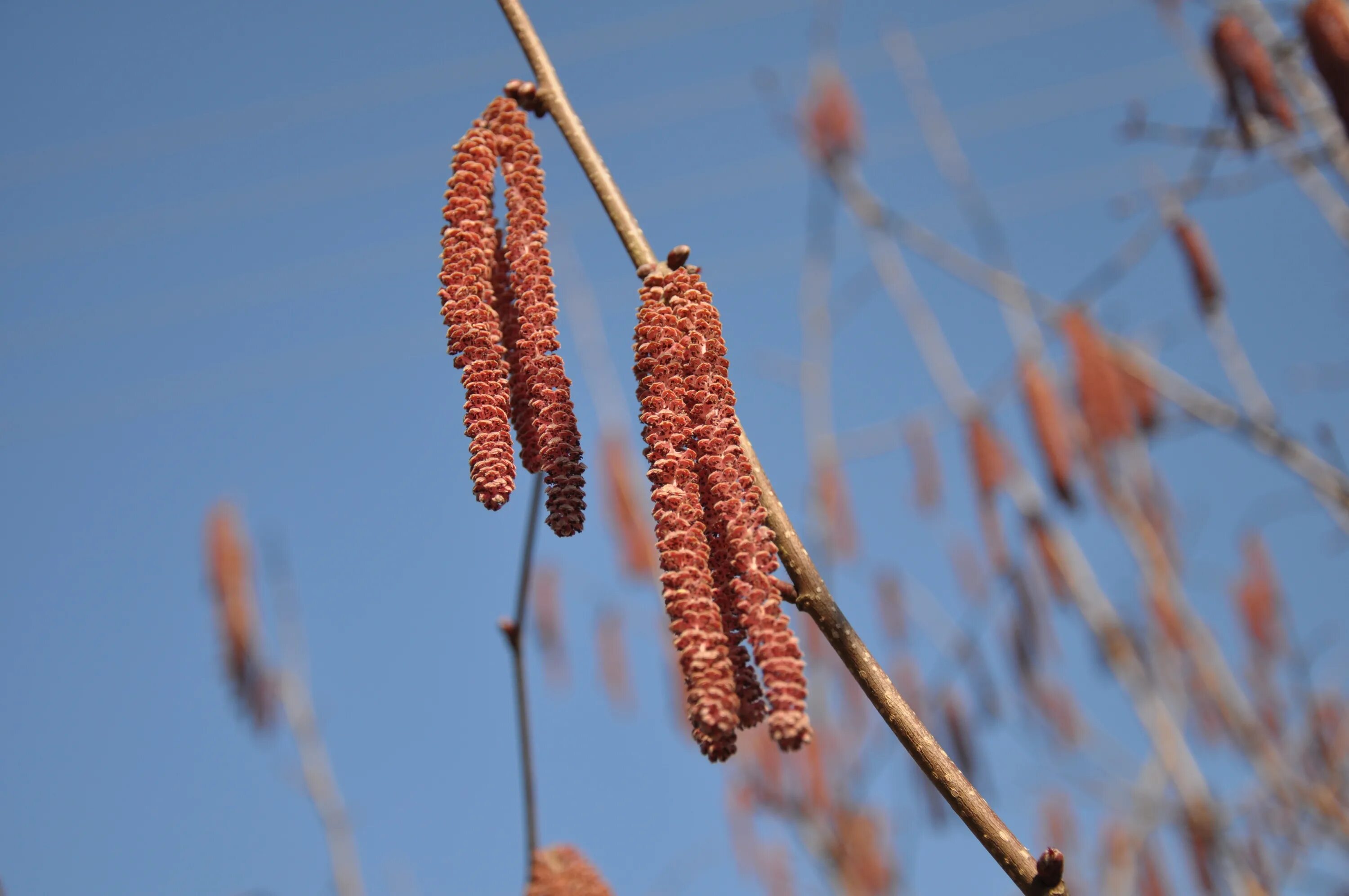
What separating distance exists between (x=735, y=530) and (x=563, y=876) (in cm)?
58

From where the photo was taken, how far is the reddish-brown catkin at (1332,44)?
159cm

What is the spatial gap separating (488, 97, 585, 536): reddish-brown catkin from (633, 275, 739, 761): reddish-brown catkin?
8 cm

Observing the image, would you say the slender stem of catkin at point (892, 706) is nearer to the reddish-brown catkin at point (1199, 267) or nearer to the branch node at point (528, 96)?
the branch node at point (528, 96)

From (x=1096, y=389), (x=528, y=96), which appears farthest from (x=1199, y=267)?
(x=528, y=96)

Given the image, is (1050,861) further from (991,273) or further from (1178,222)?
(991,273)

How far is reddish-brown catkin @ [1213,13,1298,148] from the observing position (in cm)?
206

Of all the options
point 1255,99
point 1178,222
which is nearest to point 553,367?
point 1255,99

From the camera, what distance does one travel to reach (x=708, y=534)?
74 cm

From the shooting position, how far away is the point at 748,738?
11.8 ft

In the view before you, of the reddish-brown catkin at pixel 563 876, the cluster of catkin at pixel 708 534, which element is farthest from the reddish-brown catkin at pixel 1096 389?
the cluster of catkin at pixel 708 534

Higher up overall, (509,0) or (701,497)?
(509,0)

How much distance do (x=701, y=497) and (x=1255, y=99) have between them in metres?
1.91

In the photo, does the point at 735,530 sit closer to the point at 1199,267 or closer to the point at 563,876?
the point at 563,876

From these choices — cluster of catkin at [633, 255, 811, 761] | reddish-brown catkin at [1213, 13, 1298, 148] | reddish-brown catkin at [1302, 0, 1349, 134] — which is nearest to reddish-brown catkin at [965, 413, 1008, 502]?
reddish-brown catkin at [1213, 13, 1298, 148]
